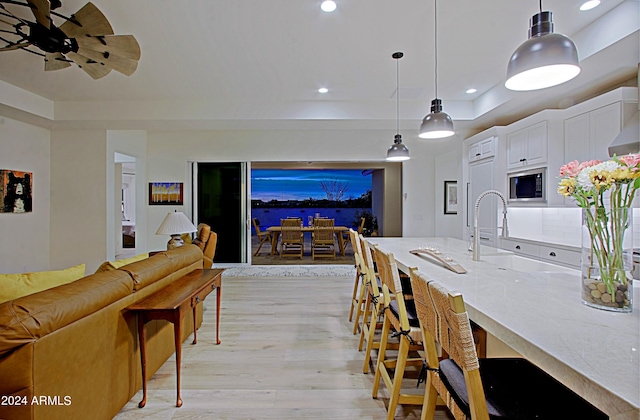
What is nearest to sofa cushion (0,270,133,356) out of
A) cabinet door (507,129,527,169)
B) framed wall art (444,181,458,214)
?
cabinet door (507,129,527,169)

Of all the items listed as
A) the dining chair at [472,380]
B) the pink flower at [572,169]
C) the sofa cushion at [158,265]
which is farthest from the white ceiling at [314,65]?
the dining chair at [472,380]

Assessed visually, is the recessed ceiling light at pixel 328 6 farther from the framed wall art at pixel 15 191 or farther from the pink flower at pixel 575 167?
the framed wall art at pixel 15 191

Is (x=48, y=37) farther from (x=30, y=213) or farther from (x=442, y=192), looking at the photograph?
(x=442, y=192)

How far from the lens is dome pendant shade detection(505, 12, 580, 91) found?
1335 millimetres

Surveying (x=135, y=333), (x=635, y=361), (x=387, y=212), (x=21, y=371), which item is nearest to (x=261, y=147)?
(x=387, y=212)

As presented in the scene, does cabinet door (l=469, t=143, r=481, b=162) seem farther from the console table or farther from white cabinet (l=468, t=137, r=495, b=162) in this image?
the console table

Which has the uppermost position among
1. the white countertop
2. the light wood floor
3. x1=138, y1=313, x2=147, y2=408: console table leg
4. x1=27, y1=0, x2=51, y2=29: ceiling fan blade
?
x1=27, y1=0, x2=51, y2=29: ceiling fan blade

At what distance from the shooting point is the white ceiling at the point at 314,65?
8.13 ft

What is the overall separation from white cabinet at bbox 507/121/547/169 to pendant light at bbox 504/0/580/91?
2.39m

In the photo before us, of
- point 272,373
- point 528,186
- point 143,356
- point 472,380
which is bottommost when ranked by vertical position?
point 272,373

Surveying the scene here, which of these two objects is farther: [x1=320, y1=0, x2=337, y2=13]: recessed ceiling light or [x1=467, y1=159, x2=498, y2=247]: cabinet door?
[x1=467, y1=159, x2=498, y2=247]: cabinet door

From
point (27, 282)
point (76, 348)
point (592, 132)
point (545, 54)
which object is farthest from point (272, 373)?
point (592, 132)

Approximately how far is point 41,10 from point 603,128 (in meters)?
4.47

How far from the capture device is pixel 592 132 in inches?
121
